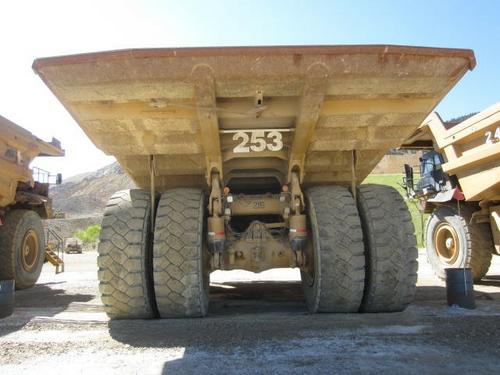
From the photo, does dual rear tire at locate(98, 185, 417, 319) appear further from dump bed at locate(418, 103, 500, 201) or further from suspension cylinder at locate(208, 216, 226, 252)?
dump bed at locate(418, 103, 500, 201)

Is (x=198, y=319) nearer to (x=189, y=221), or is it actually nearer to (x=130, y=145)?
(x=189, y=221)

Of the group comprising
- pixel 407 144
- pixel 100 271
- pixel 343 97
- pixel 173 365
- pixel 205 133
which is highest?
pixel 407 144

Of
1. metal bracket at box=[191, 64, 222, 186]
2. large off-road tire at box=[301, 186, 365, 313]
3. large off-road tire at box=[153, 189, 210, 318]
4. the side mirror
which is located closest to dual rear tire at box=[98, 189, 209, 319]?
large off-road tire at box=[153, 189, 210, 318]

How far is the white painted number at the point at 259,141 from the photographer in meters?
4.10

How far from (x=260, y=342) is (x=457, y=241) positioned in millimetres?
5240

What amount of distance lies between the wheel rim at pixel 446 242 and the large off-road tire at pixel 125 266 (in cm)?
535

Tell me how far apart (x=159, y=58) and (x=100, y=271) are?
6.43 ft

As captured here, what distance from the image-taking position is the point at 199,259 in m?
4.01

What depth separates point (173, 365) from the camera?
2760 mm

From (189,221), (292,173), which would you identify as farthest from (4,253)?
(292,173)

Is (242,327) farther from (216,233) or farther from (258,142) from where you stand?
(258,142)

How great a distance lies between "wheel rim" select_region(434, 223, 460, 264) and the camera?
7402 millimetres

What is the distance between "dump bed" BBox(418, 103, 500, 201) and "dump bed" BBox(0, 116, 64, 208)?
22.3 feet

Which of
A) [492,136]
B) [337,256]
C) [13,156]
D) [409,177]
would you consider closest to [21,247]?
Answer: [13,156]
